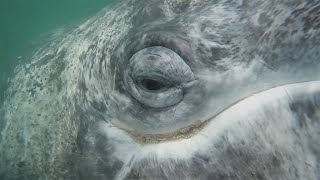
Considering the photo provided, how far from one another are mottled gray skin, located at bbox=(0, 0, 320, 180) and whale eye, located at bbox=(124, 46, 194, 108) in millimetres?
11

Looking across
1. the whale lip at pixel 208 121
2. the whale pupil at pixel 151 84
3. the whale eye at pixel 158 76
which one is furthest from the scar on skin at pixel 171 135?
the whale pupil at pixel 151 84

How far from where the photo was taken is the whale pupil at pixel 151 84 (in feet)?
12.6

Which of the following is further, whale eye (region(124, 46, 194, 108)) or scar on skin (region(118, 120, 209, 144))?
scar on skin (region(118, 120, 209, 144))

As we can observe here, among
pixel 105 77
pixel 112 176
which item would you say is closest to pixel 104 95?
pixel 105 77

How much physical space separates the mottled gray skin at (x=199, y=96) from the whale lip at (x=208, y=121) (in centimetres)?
1

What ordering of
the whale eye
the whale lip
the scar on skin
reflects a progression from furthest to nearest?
the scar on skin → the whale eye → the whale lip

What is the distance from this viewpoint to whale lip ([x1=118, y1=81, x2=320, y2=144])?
10.3 feet

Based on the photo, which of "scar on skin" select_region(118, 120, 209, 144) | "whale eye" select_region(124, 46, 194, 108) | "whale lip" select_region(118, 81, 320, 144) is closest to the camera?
"whale lip" select_region(118, 81, 320, 144)

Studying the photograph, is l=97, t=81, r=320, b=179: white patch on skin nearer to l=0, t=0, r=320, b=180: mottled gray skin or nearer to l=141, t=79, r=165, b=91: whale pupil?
l=0, t=0, r=320, b=180: mottled gray skin

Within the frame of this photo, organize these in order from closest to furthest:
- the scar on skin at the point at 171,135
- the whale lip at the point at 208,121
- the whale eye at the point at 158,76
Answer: the whale lip at the point at 208,121
the whale eye at the point at 158,76
the scar on skin at the point at 171,135

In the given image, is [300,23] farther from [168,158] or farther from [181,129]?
[168,158]

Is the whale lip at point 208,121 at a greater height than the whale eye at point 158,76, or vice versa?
the whale eye at point 158,76

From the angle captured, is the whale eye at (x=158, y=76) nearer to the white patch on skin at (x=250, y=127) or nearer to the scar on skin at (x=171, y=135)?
the scar on skin at (x=171, y=135)

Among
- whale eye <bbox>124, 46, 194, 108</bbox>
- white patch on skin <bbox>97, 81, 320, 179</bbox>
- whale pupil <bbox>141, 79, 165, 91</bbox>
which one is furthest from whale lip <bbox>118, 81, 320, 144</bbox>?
whale pupil <bbox>141, 79, 165, 91</bbox>
